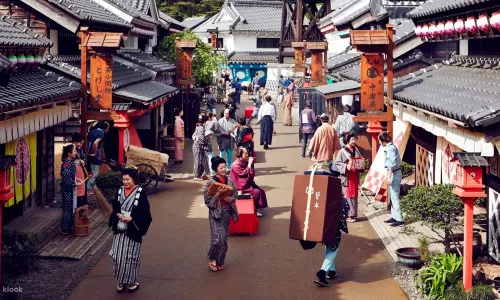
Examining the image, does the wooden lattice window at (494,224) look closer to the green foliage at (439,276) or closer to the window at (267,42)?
the green foliage at (439,276)

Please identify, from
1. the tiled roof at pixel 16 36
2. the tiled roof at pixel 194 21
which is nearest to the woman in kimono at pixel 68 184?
the tiled roof at pixel 16 36

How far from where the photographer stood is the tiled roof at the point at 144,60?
85.5 feet

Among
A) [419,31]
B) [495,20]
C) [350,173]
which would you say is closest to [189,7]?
[419,31]

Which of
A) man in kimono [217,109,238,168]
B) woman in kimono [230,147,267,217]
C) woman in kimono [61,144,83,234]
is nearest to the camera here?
woman in kimono [61,144,83,234]

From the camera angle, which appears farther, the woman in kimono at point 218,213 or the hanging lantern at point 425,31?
the hanging lantern at point 425,31

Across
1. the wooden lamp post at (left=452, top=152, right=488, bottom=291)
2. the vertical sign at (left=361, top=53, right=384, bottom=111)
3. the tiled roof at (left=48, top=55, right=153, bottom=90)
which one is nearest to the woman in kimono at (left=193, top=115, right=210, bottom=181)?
the tiled roof at (left=48, top=55, right=153, bottom=90)

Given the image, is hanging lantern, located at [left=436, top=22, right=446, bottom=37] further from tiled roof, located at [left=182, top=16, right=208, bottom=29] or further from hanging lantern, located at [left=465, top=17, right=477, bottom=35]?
tiled roof, located at [left=182, top=16, right=208, bottom=29]

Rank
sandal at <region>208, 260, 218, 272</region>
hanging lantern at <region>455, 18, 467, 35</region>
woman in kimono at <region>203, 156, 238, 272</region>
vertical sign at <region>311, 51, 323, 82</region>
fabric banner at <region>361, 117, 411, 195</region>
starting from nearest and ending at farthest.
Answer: woman in kimono at <region>203, 156, 238, 272</region> → sandal at <region>208, 260, 218, 272</region> → hanging lantern at <region>455, 18, 467, 35</region> → fabric banner at <region>361, 117, 411, 195</region> → vertical sign at <region>311, 51, 323, 82</region>

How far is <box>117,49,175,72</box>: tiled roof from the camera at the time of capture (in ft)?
85.5

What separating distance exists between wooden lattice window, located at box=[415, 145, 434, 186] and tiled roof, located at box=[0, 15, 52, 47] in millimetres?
8684

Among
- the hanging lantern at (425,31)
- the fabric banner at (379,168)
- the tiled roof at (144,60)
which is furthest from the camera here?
the tiled roof at (144,60)

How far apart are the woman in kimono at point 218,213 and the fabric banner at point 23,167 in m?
4.00

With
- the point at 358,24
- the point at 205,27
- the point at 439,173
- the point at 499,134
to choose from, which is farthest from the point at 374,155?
the point at 205,27

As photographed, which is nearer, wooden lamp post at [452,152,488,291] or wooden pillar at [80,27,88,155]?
wooden lamp post at [452,152,488,291]
